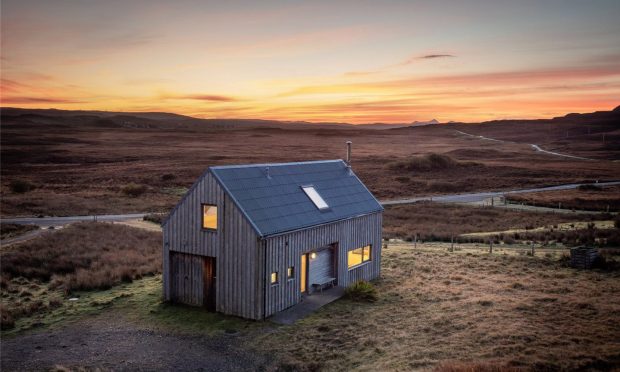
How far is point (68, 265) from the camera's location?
28297 millimetres

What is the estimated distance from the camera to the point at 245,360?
1620 cm

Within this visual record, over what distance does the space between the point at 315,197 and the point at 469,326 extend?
9.27 meters

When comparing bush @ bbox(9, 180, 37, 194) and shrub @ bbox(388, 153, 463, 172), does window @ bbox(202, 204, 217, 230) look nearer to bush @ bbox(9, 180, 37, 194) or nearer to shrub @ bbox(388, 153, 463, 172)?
bush @ bbox(9, 180, 37, 194)

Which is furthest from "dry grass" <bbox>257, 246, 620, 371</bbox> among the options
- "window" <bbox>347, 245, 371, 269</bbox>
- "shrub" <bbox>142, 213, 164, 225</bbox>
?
"shrub" <bbox>142, 213, 164, 225</bbox>

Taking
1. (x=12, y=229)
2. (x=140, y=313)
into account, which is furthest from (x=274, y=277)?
(x=12, y=229)

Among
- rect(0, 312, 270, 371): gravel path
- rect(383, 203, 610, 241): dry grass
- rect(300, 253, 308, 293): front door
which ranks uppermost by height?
rect(300, 253, 308, 293): front door

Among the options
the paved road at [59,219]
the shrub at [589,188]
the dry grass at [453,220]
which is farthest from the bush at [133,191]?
the shrub at [589,188]

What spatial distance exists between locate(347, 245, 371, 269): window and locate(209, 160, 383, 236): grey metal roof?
2.17m

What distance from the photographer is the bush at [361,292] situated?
2272 cm

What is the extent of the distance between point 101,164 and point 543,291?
109778mm

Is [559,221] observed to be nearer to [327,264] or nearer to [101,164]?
[327,264]

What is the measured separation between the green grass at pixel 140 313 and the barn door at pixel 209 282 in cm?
41

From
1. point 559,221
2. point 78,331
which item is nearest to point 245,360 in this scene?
point 78,331

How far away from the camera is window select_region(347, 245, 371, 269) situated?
25.8 meters
